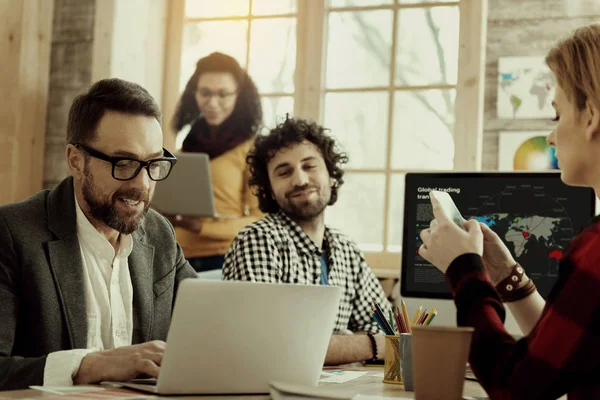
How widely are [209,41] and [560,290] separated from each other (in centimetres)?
365

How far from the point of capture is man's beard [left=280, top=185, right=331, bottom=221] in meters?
2.68

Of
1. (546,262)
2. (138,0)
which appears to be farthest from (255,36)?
(546,262)

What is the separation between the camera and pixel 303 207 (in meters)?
2.68

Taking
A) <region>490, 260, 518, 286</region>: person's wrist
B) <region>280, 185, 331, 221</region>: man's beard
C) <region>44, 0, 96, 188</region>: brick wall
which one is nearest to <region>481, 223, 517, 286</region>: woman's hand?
<region>490, 260, 518, 286</region>: person's wrist

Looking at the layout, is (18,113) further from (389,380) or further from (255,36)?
(389,380)

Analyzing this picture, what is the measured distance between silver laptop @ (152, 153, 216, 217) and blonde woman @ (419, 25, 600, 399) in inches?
106

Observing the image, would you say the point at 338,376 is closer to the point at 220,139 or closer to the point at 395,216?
the point at 395,216

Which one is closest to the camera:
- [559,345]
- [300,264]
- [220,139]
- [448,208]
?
[559,345]

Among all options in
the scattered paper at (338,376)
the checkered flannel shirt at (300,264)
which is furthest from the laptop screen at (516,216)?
the checkered flannel shirt at (300,264)

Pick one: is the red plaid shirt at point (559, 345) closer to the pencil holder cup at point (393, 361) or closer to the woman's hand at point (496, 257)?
the woman's hand at point (496, 257)

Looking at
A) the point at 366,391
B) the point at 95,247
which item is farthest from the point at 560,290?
the point at 95,247

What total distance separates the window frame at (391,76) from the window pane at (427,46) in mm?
32

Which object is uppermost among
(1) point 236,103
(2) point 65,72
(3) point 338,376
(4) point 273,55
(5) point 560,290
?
(4) point 273,55

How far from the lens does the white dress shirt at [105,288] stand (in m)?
1.75
